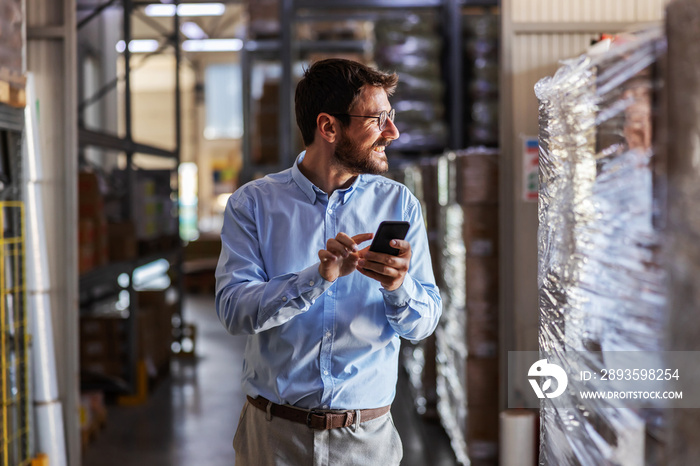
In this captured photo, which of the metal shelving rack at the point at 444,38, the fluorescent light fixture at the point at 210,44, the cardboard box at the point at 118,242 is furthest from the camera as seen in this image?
the fluorescent light fixture at the point at 210,44

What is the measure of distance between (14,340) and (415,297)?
295 centimetres

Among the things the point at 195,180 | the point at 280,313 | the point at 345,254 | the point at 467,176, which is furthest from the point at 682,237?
the point at 195,180

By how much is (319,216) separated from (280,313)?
1.09ft

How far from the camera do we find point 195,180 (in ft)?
69.3

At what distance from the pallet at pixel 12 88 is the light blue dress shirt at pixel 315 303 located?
2259mm

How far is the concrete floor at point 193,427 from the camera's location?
16.8ft

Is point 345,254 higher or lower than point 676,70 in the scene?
lower

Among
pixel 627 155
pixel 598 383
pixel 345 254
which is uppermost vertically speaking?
pixel 627 155

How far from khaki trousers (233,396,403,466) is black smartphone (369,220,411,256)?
538 mm

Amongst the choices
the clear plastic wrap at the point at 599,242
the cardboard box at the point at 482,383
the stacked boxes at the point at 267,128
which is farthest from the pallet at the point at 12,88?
the stacked boxes at the point at 267,128

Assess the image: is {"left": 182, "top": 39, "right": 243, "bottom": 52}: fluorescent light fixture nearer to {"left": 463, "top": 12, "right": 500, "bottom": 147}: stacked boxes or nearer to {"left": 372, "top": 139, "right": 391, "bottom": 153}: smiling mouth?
{"left": 463, "top": 12, "right": 500, "bottom": 147}: stacked boxes

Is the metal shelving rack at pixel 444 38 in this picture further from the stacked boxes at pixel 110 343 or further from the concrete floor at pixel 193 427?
the concrete floor at pixel 193 427

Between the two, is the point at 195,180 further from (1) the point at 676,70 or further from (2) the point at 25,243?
(1) the point at 676,70

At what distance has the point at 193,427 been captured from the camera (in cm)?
588
